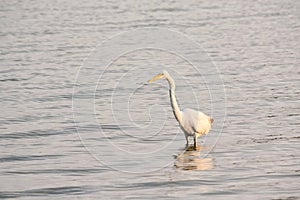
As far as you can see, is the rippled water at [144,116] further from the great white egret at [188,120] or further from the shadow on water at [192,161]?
the great white egret at [188,120]

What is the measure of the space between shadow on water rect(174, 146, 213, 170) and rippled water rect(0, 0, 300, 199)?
0.11ft

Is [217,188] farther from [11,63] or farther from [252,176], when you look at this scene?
[11,63]

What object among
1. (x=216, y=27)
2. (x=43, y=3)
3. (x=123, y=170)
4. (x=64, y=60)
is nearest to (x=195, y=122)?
(x=123, y=170)

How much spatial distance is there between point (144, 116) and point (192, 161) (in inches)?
163

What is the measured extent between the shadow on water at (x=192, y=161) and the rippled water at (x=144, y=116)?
3 centimetres

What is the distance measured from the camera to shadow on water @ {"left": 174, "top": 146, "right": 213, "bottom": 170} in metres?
13.9

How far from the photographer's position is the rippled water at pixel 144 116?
42.0 ft

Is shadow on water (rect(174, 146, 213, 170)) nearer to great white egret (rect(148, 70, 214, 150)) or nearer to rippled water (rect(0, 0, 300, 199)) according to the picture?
rippled water (rect(0, 0, 300, 199))

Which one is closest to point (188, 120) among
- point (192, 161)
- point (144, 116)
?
point (192, 161)

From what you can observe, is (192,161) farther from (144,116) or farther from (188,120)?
(144,116)

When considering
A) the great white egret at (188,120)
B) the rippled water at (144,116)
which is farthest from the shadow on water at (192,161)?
the great white egret at (188,120)

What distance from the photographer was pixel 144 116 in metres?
18.3

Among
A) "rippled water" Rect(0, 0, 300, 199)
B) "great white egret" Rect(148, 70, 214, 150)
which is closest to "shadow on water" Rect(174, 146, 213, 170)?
"rippled water" Rect(0, 0, 300, 199)

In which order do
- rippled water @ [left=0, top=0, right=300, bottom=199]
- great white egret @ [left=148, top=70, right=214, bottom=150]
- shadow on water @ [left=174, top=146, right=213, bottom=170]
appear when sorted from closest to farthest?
rippled water @ [left=0, top=0, right=300, bottom=199] < shadow on water @ [left=174, top=146, right=213, bottom=170] < great white egret @ [left=148, top=70, right=214, bottom=150]
